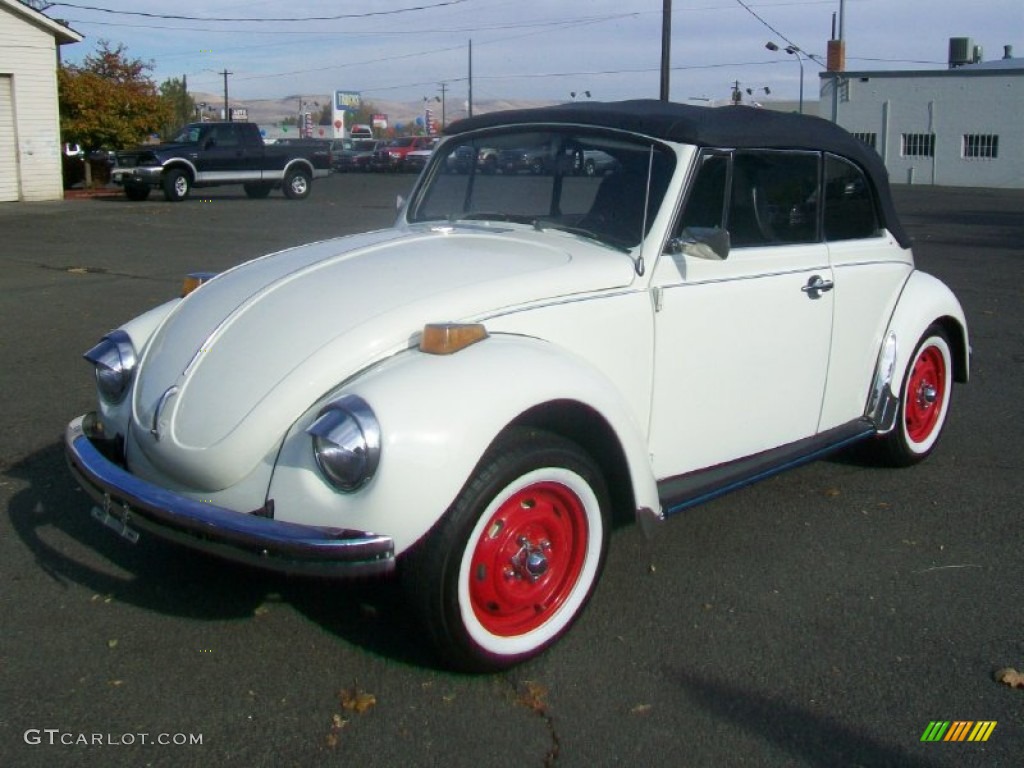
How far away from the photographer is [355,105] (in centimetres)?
10012

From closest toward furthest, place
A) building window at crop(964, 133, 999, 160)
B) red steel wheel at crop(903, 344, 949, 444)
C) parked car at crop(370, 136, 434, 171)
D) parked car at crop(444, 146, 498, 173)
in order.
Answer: parked car at crop(444, 146, 498, 173) → red steel wheel at crop(903, 344, 949, 444) → building window at crop(964, 133, 999, 160) → parked car at crop(370, 136, 434, 171)

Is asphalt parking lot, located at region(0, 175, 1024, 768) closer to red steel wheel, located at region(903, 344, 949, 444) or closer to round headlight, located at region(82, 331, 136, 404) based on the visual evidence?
red steel wheel, located at region(903, 344, 949, 444)

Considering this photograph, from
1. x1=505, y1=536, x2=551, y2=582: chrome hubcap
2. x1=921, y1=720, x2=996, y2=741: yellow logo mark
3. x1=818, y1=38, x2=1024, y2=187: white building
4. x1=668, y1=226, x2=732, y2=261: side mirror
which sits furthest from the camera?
x1=818, y1=38, x2=1024, y2=187: white building

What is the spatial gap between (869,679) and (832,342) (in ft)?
5.89

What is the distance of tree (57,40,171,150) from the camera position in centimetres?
3138

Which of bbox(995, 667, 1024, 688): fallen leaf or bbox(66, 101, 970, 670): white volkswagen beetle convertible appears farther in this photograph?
bbox(995, 667, 1024, 688): fallen leaf

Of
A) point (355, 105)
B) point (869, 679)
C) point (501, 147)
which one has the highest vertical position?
point (355, 105)

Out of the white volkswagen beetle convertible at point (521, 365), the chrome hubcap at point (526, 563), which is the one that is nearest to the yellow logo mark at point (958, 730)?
the white volkswagen beetle convertible at point (521, 365)

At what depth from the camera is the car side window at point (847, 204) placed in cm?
510

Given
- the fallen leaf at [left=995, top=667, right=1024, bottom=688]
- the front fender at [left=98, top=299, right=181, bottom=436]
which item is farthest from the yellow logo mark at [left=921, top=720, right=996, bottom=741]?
the front fender at [left=98, top=299, right=181, bottom=436]

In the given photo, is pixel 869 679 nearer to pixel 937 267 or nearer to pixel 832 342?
pixel 832 342

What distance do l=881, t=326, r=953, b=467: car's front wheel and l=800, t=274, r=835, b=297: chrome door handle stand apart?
2.82 feet

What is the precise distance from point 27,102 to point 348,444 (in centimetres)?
2652

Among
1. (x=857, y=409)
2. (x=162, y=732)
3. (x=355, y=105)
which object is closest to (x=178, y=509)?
(x=162, y=732)
